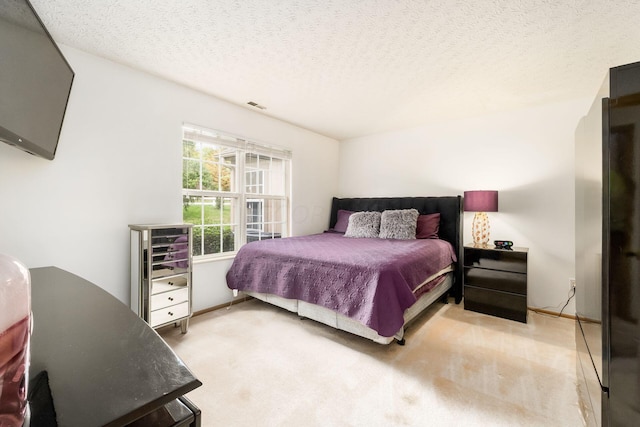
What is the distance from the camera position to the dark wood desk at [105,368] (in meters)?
0.49

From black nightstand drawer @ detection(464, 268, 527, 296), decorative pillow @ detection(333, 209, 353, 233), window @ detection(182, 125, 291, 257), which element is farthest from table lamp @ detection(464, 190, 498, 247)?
window @ detection(182, 125, 291, 257)

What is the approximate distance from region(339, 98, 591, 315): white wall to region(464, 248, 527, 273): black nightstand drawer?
0.57m

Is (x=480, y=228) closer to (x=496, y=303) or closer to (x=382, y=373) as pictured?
(x=496, y=303)

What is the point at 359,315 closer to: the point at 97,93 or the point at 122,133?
the point at 122,133

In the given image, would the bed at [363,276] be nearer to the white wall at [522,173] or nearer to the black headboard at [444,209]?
the black headboard at [444,209]

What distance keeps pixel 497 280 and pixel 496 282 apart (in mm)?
24

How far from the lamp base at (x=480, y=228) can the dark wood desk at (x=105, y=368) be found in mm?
3508

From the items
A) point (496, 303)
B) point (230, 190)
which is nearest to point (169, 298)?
point (230, 190)

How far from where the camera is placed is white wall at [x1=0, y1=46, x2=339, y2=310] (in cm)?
189

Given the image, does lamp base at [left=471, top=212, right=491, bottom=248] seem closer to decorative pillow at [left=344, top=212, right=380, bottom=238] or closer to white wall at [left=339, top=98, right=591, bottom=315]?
white wall at [left=339, top=98, right=591, bottom=315]

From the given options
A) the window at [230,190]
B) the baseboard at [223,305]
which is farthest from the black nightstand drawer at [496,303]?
the baseboard at [223,305]

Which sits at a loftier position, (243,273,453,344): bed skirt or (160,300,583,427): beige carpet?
(243,273,453,344): bed skirt

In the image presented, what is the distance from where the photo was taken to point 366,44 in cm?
196

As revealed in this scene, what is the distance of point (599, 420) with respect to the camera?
3.38ft
